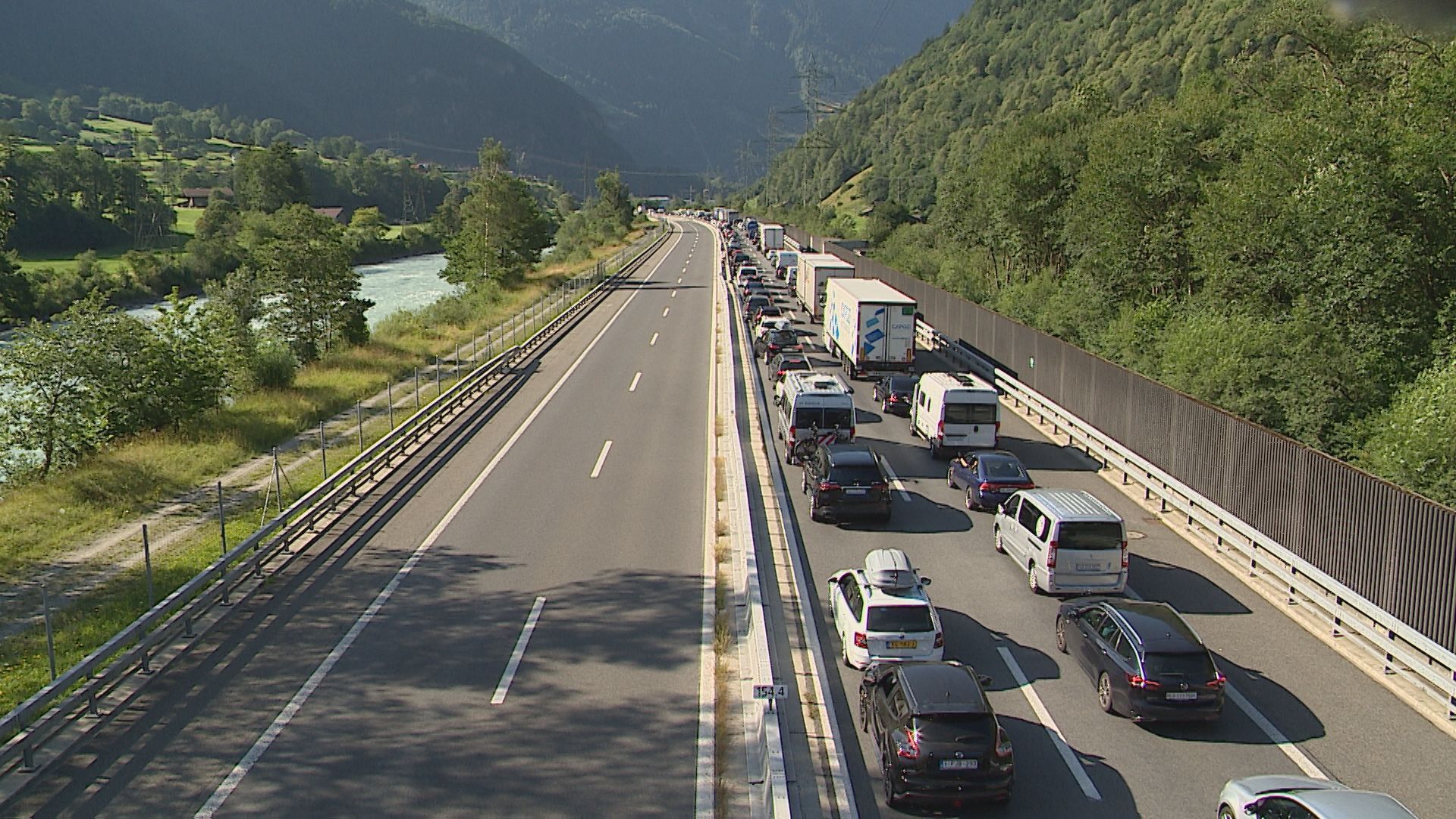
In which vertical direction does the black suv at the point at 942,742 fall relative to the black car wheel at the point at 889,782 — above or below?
above

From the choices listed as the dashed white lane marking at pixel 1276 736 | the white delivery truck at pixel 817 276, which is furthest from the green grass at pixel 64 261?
the dashed white lane marking at pixel 1276 736

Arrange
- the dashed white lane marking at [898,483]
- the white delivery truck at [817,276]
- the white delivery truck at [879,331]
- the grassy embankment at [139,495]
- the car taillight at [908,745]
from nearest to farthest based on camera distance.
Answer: the car taillight at [908,745]
the grassy embankment at [139,495]
the dashed white lane marking at [898,483]
the white delivery truck at [879,331]
the white delivery truck at [817,276]

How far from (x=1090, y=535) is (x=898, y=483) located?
8.38 m

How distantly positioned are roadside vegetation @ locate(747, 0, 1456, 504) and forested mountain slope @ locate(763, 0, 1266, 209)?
58.3ft

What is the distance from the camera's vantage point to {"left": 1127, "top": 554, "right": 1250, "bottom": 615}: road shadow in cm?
1759

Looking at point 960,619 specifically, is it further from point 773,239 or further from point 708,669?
point 773,239

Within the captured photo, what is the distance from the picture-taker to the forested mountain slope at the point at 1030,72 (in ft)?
351

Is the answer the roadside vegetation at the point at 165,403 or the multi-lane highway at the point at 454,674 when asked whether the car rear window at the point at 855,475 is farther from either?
the roadside vegetation at the point at 165,403

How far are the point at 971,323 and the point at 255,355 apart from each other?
1076 inches

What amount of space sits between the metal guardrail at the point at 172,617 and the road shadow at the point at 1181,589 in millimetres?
14204

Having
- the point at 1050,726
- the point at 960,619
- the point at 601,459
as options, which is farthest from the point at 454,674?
the point at 601,459

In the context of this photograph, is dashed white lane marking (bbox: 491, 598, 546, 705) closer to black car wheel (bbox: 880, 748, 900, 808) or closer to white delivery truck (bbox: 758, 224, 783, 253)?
black car wheel (bbox: 880, 748, 900, 808)

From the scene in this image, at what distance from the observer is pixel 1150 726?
13.2m

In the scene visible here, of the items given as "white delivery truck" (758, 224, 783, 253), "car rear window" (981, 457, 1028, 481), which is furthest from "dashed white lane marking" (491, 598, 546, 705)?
"white delivery truck" (758, 224, 783, 253)
